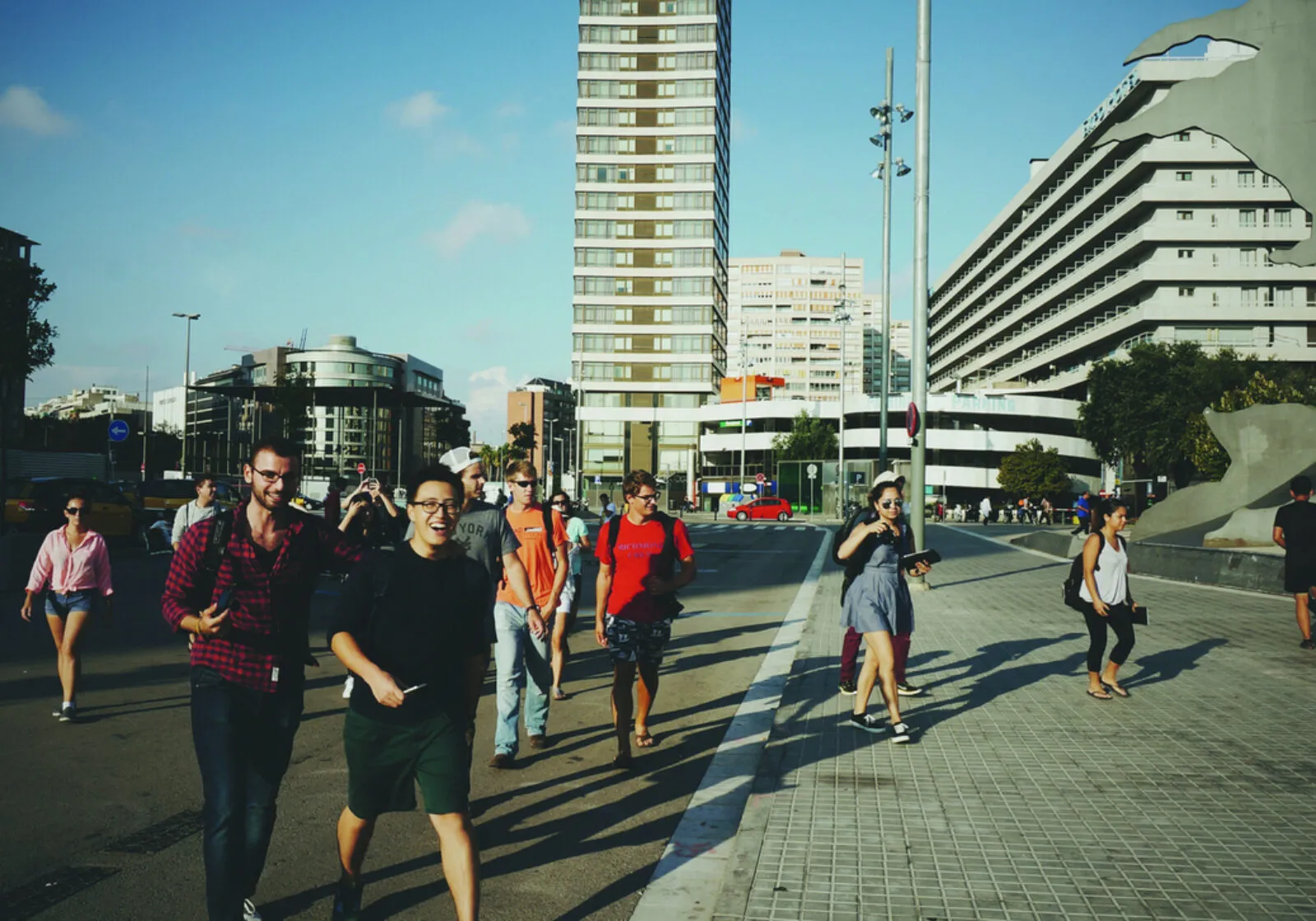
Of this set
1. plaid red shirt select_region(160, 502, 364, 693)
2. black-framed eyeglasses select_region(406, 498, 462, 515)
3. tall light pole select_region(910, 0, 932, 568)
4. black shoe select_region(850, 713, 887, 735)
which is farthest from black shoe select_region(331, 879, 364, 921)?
tall light pole select_region(910, 0, 932, 568)

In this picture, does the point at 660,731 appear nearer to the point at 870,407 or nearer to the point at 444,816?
the point at 444,816

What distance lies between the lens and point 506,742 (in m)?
6.27

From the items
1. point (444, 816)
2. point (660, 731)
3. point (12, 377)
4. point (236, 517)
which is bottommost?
point (660, 731)

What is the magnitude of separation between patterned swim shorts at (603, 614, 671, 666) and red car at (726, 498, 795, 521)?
174ft

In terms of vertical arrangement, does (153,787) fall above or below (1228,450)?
below

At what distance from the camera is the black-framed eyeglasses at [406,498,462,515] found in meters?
3.65

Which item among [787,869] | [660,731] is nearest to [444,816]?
[787,869]

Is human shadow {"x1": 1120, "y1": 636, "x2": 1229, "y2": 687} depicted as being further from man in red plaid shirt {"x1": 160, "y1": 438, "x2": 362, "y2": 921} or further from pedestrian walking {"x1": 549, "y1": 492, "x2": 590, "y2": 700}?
man in red plaid shirt {"x1": 160, "y1": 438, "x2": 362, "y2": 921}

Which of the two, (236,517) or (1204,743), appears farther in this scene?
(1204,743)

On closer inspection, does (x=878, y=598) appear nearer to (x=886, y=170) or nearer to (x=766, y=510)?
(x=886, y=170)

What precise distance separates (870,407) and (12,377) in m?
68.0

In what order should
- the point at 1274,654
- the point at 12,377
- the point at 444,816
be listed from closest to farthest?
the point at 444,816 < the point at 1274,654 < the point at 12,377

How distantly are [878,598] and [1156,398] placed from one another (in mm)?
52180

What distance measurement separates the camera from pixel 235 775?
3.67 meters
